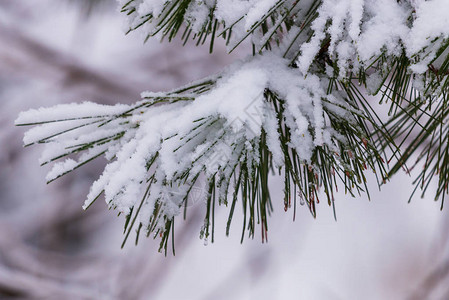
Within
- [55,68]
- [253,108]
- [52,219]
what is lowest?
[253,108]

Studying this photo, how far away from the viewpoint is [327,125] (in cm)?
36

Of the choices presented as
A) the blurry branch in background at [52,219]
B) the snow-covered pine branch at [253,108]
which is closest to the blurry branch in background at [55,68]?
the blurry branch in background at [52,219]

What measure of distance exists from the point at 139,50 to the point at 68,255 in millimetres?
1123

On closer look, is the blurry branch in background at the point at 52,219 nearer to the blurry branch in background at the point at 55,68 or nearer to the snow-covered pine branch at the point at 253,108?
the blurry branch in background at the point at 55,68

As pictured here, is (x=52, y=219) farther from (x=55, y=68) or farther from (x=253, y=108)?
(x=253, y=108)

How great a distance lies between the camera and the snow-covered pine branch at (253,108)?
0.99 ft

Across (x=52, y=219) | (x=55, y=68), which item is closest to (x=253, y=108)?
(x=55, y=68)

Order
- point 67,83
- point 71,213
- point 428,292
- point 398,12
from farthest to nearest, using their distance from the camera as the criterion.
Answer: point 71,213
point 67,83
point 428,292
point 398,12

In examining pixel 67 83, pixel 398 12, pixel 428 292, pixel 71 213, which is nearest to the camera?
pixel 398 12

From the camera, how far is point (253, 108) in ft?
1.06

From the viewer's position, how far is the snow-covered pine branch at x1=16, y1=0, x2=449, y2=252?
30 cm

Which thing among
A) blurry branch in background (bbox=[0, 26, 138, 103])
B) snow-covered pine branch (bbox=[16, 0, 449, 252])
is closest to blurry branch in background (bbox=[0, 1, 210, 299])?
blurry branch in background (bbox=[0, 26, 138, 103])

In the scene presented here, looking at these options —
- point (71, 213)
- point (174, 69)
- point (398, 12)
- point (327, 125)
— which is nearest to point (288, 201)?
point (327, 125)

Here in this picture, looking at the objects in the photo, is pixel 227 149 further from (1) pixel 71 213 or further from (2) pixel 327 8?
(1) pixel 71 213
